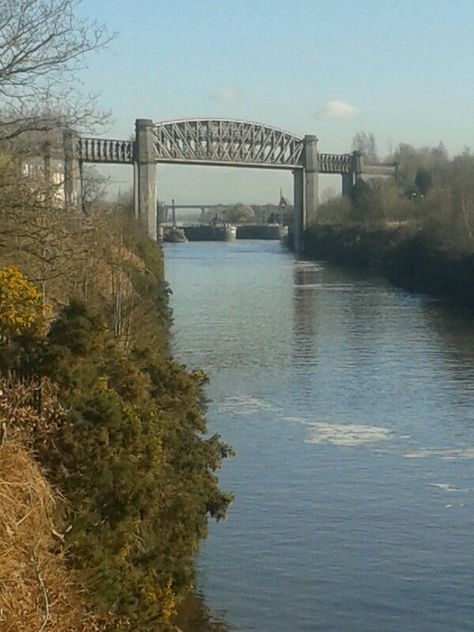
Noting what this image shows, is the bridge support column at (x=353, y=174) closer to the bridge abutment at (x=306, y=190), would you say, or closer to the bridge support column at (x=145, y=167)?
the bridge abutment at (x=306, y=190)

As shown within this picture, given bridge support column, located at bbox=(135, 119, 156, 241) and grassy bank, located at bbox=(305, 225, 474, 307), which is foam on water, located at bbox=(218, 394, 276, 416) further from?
bridge support column, located at bbox=(135, 119, 156, 241)

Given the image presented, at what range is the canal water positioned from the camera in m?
14.4

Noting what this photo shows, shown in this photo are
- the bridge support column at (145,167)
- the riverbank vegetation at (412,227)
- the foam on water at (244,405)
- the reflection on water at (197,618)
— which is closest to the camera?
the reflection on water at (197,618)

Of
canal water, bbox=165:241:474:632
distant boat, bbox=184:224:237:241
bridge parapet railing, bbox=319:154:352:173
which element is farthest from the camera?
distant boat, bbox=184:224:237:241

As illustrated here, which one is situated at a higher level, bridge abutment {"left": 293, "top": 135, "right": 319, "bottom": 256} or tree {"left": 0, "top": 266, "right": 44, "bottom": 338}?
bridge abutment {"left": 293, "top": 135, "right": 319, "bottom": 256}

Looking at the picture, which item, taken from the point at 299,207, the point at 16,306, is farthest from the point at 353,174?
the point at 16,306

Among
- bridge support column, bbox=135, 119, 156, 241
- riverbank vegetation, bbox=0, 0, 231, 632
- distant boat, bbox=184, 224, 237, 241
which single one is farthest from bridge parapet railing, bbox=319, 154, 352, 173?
riverbank vegetation, bbox=0, 0, 231, 632

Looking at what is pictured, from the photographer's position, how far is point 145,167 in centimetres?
8019

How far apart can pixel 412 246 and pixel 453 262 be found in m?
8.11

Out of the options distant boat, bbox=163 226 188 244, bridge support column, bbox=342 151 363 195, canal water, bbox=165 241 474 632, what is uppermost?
bridge support column, bbox=342 151 363 195

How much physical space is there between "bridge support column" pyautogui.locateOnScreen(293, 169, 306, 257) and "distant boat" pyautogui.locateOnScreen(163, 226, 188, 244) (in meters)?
37.3

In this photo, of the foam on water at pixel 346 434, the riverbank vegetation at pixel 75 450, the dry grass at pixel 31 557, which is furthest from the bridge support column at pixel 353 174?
the dry grass at pixel 31 557

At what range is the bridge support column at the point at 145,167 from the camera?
254 ft

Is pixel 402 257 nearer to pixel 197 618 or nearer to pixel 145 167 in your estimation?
pixel 145 167
